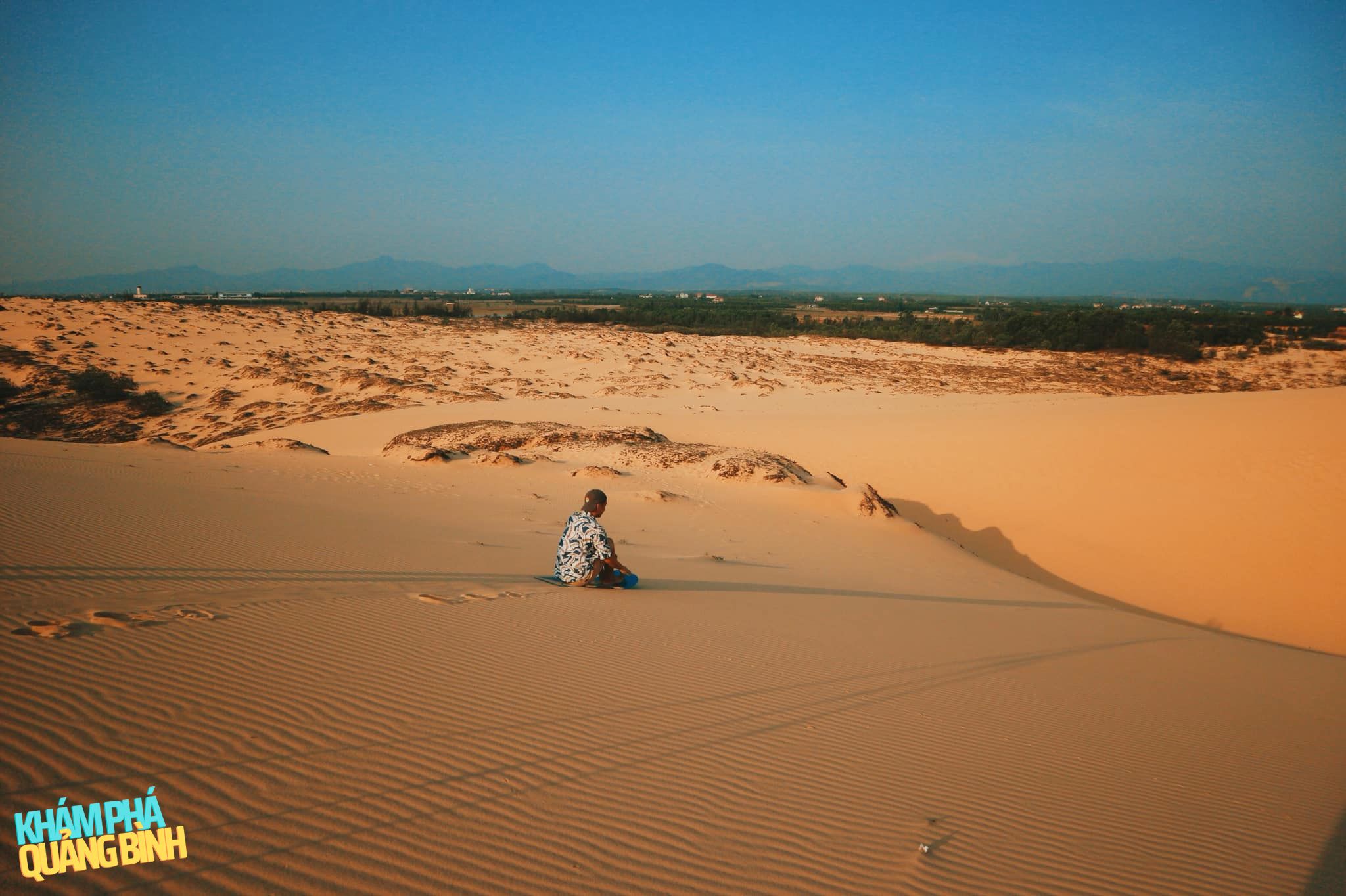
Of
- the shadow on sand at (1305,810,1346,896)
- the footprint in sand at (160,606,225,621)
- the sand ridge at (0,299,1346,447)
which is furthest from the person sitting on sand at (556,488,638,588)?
the sand ridge at (0,299,1346,447)

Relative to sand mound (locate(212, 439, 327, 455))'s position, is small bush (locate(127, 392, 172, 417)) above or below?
above

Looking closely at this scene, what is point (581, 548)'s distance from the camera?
7.51 m

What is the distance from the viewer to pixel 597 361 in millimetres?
32656

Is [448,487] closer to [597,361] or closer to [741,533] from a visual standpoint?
[741,533]

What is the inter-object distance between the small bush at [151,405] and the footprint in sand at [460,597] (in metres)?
22.3

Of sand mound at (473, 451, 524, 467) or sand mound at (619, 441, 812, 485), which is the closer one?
sand mound at (473, 451, 524, 467)

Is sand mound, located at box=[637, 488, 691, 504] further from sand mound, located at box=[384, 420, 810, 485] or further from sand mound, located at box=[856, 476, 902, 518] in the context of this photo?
sand mound, located at box=[856, 476, 902, 518]

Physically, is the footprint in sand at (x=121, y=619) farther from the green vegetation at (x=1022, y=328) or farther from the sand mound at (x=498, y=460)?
the green vegetation at (x=1022, y=328)

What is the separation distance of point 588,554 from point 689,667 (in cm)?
225

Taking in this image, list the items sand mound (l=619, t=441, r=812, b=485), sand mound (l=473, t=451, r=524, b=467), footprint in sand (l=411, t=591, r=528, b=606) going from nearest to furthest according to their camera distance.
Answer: footprint in sand (l=411, t=591, r=528, b=606), sand mound (l=473, t=451, r=524, b=467), sand mound (l=619, t=441, r=812, b=485)

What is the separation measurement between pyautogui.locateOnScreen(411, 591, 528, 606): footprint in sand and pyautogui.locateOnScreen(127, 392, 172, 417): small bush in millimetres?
22309

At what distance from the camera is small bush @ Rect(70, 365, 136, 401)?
2412 cm

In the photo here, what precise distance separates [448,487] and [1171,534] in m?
13.6

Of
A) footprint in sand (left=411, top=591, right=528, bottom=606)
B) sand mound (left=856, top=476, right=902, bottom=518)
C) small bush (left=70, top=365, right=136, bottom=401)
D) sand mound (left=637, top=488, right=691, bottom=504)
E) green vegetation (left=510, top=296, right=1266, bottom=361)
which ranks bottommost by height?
sand mound (left=856, top=476, right=902, bottom=518)
